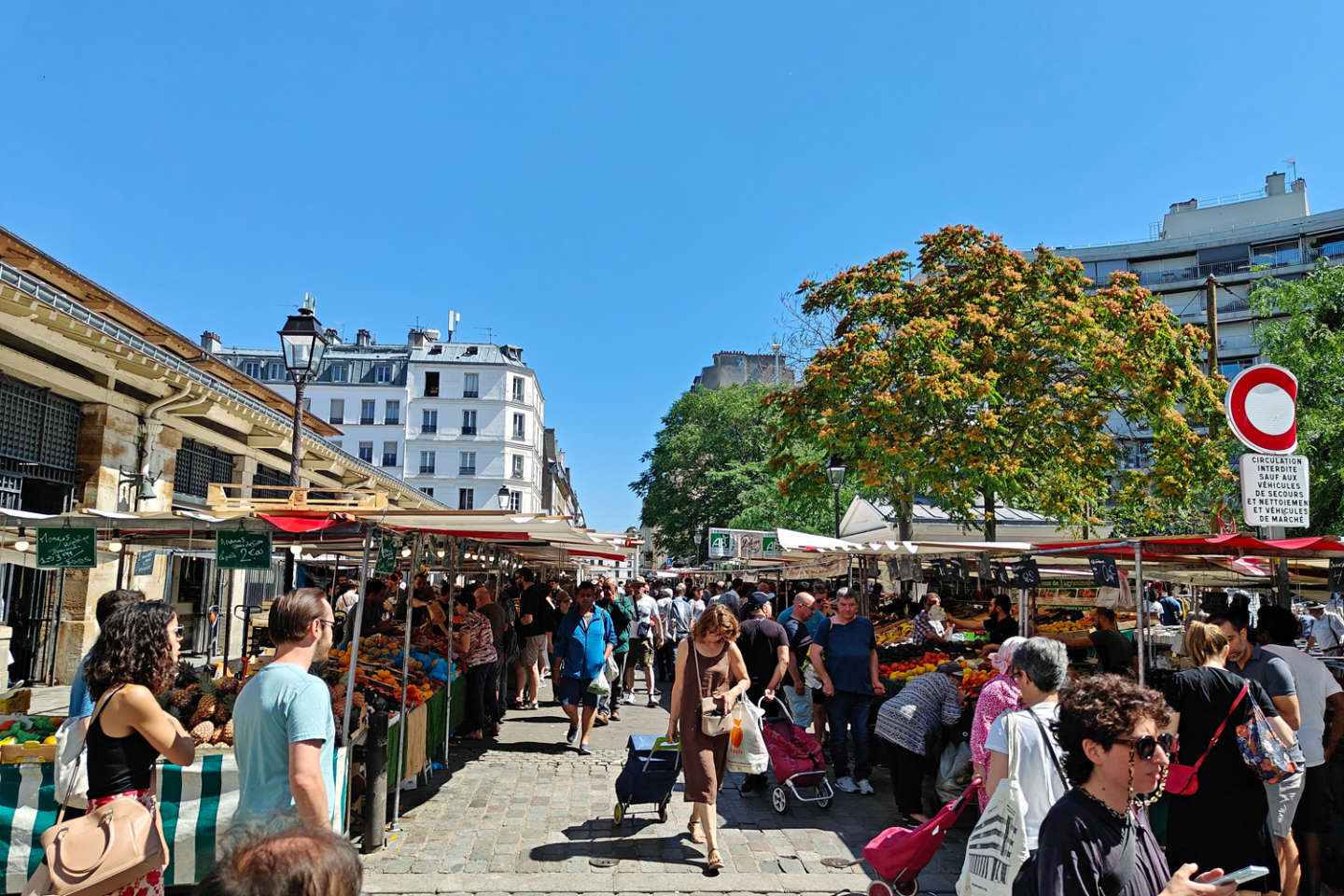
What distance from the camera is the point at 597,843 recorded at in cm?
628

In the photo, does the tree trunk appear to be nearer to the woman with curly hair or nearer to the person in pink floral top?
the person in pink floral top

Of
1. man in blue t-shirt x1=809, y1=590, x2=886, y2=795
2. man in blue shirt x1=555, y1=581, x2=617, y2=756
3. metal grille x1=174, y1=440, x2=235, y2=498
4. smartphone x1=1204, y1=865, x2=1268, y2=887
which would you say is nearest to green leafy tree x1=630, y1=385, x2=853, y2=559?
metal grille x1=174, y1=440, x2=235, y2=498

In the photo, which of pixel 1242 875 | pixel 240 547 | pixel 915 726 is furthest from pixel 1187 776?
pixel 240 547

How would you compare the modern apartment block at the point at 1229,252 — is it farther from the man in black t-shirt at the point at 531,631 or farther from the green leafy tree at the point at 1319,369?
the man in black t-shirt at the point at 531,631

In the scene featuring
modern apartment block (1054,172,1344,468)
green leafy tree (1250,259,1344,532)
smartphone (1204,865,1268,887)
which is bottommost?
smartphone (1204,865,1268,887)

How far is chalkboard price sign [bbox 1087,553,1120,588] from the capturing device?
6.93 metres

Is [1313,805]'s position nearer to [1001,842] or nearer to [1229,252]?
[1001,842]

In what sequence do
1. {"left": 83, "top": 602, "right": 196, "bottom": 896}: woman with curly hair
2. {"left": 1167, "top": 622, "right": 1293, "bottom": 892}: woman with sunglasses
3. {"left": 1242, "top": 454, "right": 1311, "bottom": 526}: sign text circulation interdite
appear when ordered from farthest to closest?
{"left": 1242, "top": 454, "right": 1311, "bottom": 526}: sign text circulation interdite < {"left": 1167, "top": 622, "right": 1293, "bottom": 892}: woman with sunglasses < {"left": 83, "top": 602, "right": 196, "bottom": 896}: woman with curly hair

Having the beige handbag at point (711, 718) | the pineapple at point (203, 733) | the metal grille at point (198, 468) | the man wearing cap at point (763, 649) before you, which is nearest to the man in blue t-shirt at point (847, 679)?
the man wearing cap at point (763, 649)

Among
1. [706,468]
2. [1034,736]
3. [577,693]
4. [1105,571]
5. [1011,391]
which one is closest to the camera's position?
[1034,736]

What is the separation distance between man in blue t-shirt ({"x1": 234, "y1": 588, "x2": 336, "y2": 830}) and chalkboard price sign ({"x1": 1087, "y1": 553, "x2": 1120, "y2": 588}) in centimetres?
598

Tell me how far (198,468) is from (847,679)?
14.7m

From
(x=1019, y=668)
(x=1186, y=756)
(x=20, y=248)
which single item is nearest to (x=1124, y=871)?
(x=1019, y=668)

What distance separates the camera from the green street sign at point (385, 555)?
6738mm
